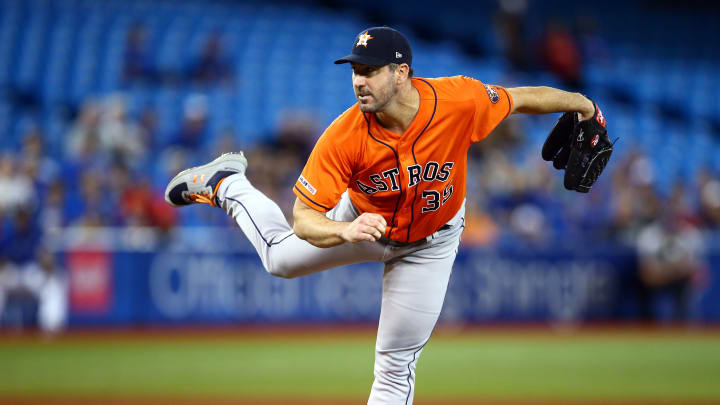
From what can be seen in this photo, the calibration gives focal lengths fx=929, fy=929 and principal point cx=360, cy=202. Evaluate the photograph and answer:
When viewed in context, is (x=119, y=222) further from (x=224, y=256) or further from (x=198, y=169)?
(x=198, y=169)

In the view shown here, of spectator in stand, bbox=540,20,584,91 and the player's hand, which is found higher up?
spectator in stand, bbox=540,20,584,91

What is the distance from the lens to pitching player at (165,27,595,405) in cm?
478

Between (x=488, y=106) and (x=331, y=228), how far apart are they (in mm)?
1196

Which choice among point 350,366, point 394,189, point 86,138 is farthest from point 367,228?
point 86,138

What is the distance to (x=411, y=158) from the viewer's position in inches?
197

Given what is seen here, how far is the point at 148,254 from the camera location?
12.8 metres

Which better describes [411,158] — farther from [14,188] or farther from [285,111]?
[285,111]

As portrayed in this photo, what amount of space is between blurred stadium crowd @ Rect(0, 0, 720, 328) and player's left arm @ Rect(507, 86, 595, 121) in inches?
310

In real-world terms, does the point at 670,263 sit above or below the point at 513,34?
below

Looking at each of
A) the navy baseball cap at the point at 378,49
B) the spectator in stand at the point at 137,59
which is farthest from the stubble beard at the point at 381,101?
the spectator in stand at the point at 137,59

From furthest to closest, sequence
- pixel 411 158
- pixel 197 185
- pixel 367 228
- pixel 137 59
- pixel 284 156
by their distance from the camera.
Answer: pixel 137 59, pixel 284 156, pixel 197 185, pixel 411 158, pixel 367 228

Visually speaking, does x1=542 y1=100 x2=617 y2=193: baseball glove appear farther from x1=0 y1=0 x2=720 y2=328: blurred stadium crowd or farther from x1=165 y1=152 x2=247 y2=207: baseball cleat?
x1=0 y1=0 x2=720 y2=328: blurred stadium crowd

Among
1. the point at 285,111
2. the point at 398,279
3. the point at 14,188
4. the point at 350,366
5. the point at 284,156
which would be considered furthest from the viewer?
the point at 285,111

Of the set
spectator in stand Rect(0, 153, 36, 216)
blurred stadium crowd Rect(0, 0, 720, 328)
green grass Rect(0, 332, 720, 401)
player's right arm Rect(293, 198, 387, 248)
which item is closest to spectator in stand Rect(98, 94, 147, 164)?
blurred stadium crowd Rect(0, 0, 720, 328)
